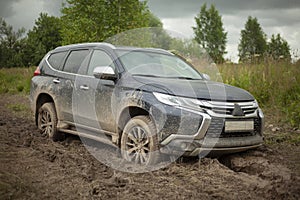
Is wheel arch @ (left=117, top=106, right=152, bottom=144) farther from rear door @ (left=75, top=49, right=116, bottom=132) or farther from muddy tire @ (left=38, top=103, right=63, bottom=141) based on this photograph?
muddy tire @ (left=38, top=103, right=63, bottom=141)

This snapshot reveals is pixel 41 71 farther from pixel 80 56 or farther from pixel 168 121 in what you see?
pixel 168 121

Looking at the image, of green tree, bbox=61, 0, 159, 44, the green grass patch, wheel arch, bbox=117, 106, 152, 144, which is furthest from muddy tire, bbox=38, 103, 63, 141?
green tree, bbox=61, 0, 159, 44

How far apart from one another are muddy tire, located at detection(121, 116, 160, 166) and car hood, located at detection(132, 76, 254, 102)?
43 cm

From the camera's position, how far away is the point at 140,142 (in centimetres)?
448

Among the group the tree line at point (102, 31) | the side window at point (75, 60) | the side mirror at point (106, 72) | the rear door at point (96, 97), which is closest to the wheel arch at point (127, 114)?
the rear door at point (96, 97)

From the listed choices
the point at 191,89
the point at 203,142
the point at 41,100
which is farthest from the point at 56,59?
the point at 203,142

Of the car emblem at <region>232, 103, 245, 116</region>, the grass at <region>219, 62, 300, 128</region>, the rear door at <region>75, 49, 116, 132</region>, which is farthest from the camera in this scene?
the grass at <region>219, 62, 300, 128</region>

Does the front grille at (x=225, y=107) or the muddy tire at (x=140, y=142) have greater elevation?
the front grille at (x=225, y=107)

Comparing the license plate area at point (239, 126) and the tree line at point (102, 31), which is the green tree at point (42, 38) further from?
the license plate area at point (239, 126)

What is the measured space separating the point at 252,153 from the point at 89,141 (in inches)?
112

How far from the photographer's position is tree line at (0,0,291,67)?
19.8 meters

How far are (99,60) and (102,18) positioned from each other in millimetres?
15160

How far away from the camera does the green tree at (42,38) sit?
40438 mm

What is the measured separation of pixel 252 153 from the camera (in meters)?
4.94
